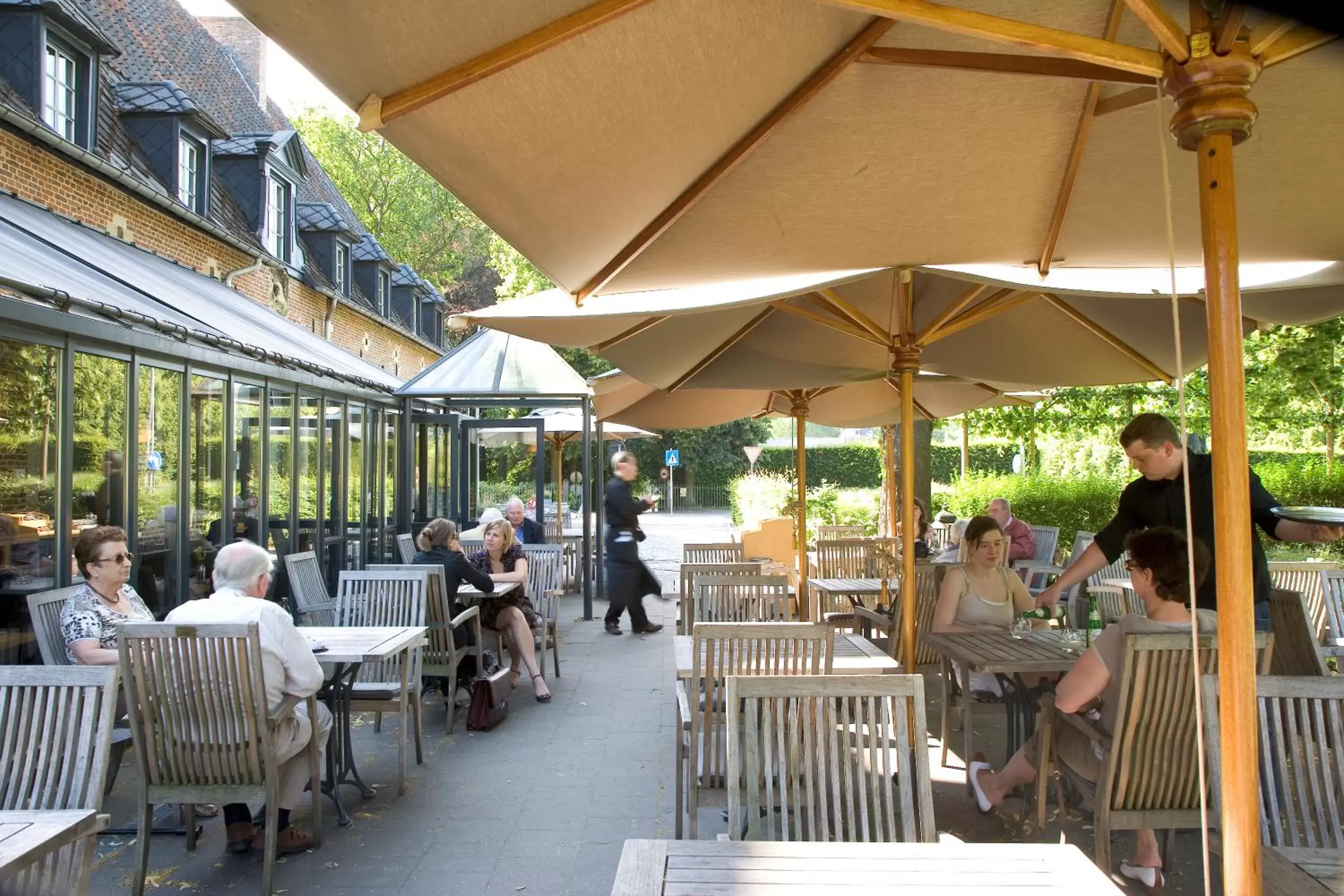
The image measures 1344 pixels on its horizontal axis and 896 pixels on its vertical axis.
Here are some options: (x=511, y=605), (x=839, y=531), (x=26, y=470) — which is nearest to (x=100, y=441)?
(x=26, y=470)

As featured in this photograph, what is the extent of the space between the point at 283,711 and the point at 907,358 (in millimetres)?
3123

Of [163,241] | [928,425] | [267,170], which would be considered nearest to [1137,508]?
[928,425]

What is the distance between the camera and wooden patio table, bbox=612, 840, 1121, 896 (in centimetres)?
202

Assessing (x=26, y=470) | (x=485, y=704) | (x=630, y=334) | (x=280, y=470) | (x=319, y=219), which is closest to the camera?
(x=630, y=334)

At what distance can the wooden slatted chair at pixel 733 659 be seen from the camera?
3.83 m

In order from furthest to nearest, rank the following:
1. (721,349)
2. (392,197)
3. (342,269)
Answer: (392,197) < (342,269) < (721,349)

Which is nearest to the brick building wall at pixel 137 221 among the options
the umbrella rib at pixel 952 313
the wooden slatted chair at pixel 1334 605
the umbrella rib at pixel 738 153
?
the umbrella rib at pixel 738 153

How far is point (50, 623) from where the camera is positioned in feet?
14.5

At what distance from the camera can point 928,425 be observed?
13008mm

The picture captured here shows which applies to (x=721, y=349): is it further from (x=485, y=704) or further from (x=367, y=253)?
(x=367, y=253)

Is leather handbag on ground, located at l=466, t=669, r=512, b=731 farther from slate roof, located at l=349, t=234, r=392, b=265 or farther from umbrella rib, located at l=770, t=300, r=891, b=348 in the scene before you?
slate roof, located at l=349, t=234, r=392, b=265

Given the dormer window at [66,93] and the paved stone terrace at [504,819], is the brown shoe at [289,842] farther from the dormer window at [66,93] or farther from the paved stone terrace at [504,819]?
the dormer window at [66,93]

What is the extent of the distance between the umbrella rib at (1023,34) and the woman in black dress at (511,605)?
5.43 meters

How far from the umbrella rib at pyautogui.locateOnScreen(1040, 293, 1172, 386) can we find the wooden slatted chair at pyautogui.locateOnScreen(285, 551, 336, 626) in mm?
4724
